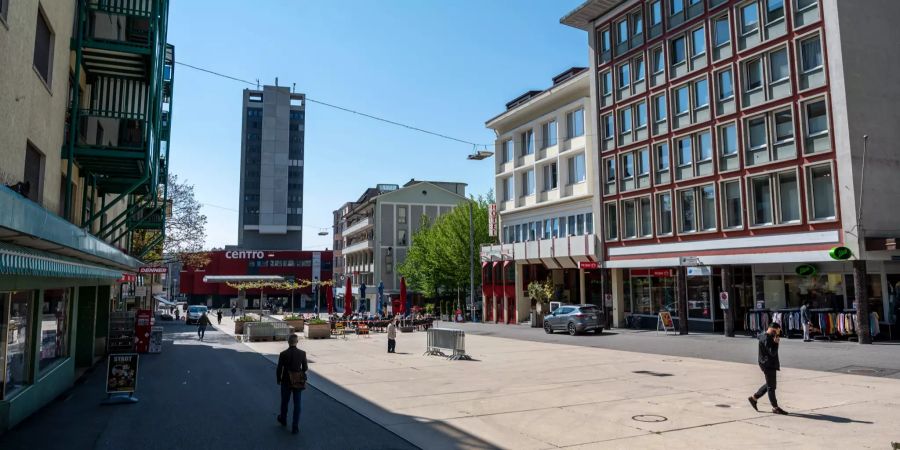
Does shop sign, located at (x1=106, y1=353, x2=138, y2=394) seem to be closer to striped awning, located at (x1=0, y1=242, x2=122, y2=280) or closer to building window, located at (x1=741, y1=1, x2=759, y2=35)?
striped awning, located at (x1=0, y1=242, x2=122, y2=280)

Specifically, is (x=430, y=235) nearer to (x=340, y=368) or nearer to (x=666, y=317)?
(x=666, y=317)

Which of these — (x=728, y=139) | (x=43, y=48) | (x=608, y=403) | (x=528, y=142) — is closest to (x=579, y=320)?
(x=728, y=139)

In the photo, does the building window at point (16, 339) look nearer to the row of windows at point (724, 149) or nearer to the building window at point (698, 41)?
the row of windows at point (724, 149)

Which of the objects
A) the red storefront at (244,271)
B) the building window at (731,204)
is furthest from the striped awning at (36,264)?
the red storefront at (244,271)

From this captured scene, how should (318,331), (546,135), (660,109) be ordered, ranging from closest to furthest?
(660,109) → (318,331) → (546,135)

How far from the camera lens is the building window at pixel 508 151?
46.0 metres

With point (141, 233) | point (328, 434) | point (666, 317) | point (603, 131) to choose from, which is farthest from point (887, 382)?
point (141, 233)

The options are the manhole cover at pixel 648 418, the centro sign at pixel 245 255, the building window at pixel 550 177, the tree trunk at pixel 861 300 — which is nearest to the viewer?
the manhole cover at pixel 648 418

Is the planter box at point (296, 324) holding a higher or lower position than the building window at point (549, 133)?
lower

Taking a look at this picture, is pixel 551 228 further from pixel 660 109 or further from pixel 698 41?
pixel 698 41

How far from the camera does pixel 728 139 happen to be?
28312 mm

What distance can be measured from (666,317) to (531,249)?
40.3 feet

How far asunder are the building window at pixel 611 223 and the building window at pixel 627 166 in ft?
6.38

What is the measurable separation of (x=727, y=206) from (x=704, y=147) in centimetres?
336
